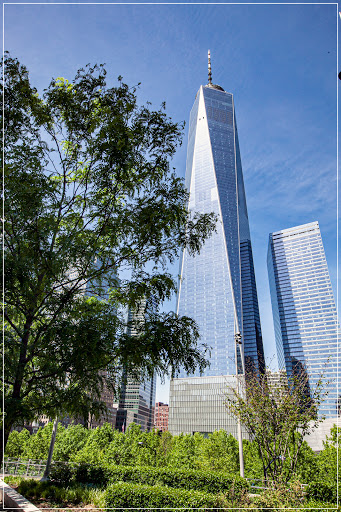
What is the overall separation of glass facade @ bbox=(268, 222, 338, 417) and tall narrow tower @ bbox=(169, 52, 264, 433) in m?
24.2

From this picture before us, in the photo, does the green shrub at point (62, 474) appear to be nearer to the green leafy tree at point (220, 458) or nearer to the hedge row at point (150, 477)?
the hedge row at point (150, 477)

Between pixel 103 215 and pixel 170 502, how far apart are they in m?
8.92

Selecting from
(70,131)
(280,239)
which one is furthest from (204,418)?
(280,239)

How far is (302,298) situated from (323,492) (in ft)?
562

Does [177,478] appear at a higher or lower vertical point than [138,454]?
higher

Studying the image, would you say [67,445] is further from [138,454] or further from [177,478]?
[177,478]

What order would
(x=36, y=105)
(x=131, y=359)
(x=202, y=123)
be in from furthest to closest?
1. (x=202, y=123)
2. (x=36, y=105)
3. (x=131, y=359)

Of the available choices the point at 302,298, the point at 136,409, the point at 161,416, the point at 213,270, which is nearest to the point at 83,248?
the point at 213,270

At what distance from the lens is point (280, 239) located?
630 ft

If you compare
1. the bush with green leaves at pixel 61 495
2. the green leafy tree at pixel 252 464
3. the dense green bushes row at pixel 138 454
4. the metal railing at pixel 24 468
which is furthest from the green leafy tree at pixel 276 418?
the metal railing at pixel 24 468

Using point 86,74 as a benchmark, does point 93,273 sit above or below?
below

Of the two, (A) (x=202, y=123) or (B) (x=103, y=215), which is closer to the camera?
(B) (x=103, y=215)

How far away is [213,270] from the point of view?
128375mm

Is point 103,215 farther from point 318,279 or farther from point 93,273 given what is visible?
point 318,279
